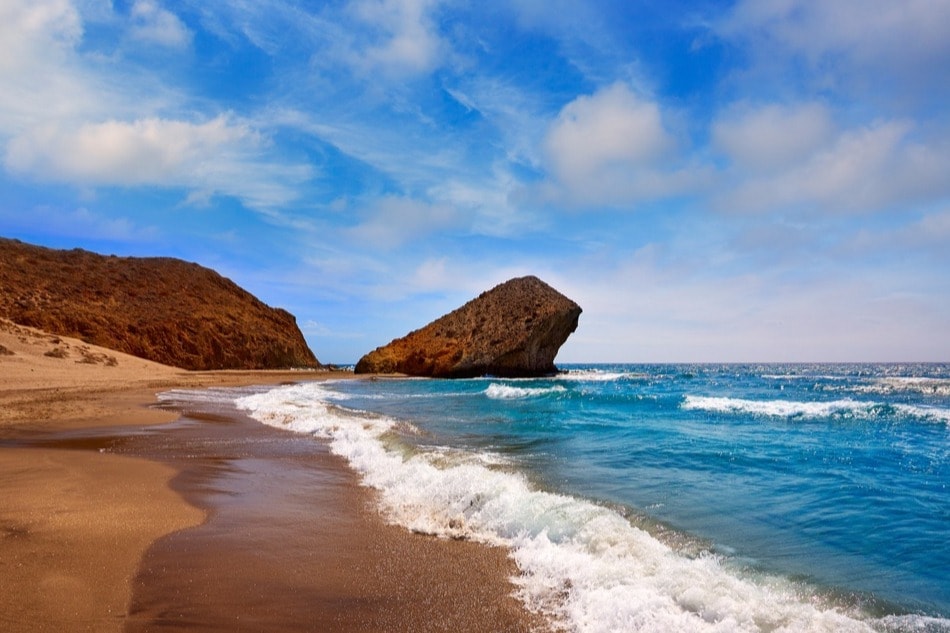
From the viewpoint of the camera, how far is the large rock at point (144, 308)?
3534cm

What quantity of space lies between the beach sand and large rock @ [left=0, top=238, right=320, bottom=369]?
107 feet

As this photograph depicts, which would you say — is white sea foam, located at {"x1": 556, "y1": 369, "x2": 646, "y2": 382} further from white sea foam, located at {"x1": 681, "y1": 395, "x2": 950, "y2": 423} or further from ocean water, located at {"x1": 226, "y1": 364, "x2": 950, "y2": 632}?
ocean water, located at {"x1": 226, "y1": 364, "x2": 950, "y2": 632}

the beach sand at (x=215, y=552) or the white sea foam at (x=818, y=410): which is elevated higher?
the beach sand at (x=215, y=552)

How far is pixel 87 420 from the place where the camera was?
37.6 ft

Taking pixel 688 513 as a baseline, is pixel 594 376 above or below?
above

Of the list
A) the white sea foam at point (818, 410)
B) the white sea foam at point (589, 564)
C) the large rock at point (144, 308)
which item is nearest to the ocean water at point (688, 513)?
the white sea foam at point (589, 564)

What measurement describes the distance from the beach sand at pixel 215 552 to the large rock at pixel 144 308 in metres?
32.7

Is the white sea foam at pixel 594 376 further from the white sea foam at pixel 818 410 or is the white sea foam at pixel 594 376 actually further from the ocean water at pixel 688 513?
the ocean water at pixel 688 513

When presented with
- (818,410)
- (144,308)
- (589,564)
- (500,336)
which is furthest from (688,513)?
(144,308)

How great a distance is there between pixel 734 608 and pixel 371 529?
315cm

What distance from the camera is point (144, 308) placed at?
4175 cm

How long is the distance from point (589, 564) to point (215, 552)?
9.56 ft

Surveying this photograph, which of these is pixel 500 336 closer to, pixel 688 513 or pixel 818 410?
pixel 818 410

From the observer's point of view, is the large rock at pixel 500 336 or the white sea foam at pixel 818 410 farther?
the large rock at pixel 500 336
